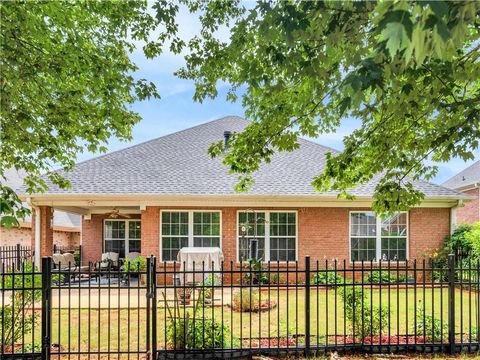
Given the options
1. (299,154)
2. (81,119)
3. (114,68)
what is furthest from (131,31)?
(299,154)

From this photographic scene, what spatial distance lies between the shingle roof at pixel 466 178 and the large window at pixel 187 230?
61.9 feet

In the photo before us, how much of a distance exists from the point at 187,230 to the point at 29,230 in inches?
565

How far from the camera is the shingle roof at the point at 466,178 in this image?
89.4 ft

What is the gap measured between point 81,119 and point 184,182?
22.7ft

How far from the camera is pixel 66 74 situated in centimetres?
798

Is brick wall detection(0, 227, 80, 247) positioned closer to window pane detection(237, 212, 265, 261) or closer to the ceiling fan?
the ceiling fan

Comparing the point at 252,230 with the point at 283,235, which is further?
the point at 283,235

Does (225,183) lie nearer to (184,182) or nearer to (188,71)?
(184,182)

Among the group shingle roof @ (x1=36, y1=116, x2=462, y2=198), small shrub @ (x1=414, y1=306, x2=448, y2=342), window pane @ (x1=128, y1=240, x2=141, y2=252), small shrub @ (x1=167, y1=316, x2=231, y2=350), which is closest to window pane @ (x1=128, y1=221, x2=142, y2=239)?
window pane @ (x1=128, y1=240, x2=141, y2=252)

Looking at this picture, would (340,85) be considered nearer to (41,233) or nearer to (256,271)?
(256,271)

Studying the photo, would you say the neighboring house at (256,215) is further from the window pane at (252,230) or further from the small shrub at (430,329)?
the small shrub at (430,329)

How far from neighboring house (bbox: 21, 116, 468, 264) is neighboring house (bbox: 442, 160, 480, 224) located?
12.4 metres

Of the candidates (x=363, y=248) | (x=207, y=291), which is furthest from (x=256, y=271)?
(x=363, y=248)

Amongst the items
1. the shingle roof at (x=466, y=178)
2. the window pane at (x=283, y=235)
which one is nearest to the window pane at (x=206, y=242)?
the window pane at (x=283, y=235)
